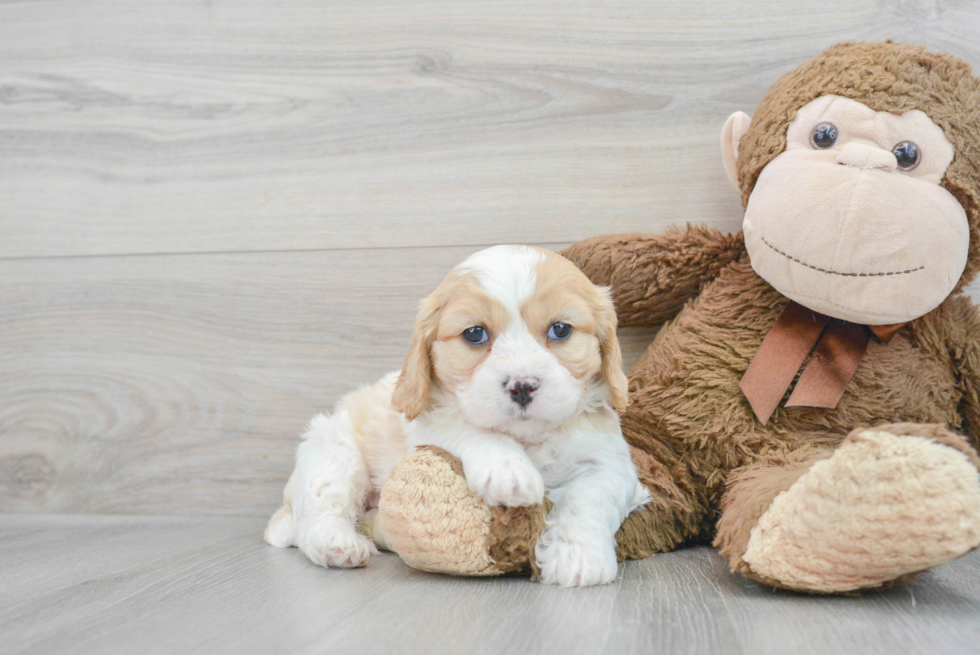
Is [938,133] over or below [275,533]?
over

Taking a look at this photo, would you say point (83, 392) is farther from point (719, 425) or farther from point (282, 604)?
point (719, 425)

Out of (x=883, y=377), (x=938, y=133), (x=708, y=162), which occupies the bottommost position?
(x=883, y=377)

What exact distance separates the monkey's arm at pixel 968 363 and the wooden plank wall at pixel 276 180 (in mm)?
468

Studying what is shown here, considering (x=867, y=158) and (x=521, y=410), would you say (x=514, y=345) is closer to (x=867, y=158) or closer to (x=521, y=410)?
(x=521, y=410)

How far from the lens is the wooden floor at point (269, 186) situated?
1573 mm

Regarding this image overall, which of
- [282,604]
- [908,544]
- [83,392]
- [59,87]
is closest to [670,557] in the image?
[908,544]

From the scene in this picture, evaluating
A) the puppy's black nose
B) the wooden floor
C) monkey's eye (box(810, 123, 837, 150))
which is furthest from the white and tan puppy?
monkey's eye (box(810, 123, 837, 150))

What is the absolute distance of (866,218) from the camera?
3.61 ft

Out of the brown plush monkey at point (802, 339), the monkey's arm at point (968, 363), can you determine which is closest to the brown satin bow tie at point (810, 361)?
the brown plush monkey at point (802, 339)

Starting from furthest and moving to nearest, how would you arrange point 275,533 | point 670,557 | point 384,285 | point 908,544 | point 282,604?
point 384,285
point 275,533
point 670,557
point 282,604
point 908,544

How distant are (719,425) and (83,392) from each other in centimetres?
144

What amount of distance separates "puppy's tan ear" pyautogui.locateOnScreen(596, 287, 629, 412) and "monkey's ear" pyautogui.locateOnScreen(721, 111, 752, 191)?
0.40m

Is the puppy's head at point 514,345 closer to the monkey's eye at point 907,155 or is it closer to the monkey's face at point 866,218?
the monkey's face at point 866,218

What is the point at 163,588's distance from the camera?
1.10 meters
